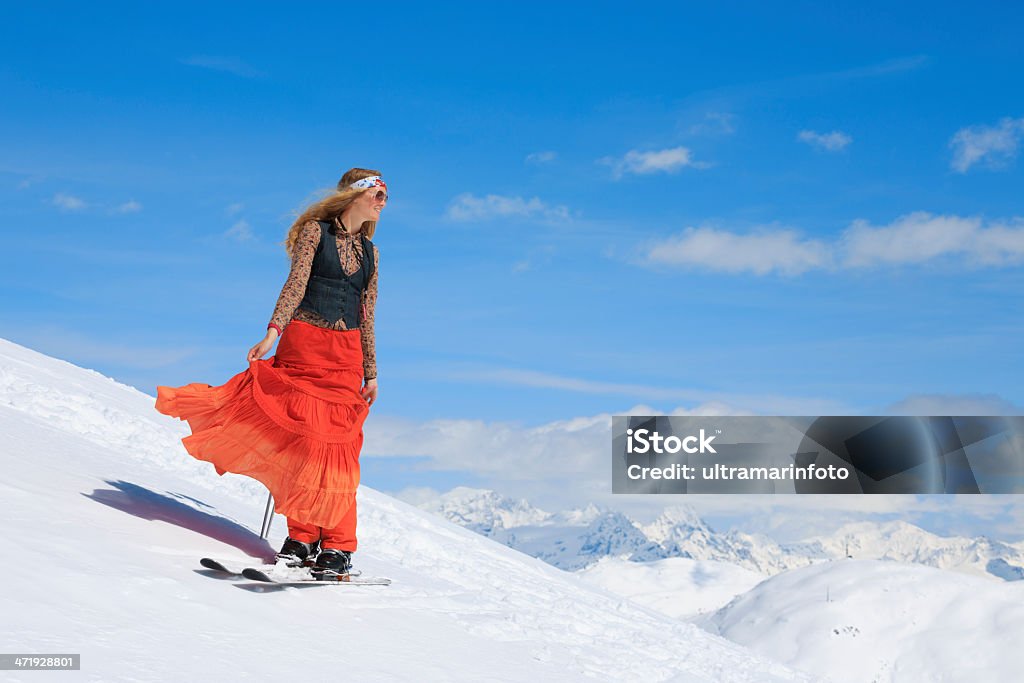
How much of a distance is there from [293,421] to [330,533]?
0.81m

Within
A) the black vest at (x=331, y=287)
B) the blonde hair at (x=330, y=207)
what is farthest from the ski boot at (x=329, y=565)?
the blonde hair at (x=330, y=207)

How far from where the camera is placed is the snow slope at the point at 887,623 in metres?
73.5

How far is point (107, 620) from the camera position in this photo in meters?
5.00

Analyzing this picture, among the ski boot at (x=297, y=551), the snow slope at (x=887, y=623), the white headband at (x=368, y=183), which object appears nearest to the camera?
the ski boot at (x=297, y=551)

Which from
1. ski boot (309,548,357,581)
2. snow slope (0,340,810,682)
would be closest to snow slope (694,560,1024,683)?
snow slope (0,340,810,682)

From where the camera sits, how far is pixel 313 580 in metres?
6.75

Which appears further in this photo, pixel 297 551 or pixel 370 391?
pixel 370 391

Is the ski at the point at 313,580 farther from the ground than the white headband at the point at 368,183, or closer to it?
closer to it

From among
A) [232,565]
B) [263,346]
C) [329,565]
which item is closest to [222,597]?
[232,565]

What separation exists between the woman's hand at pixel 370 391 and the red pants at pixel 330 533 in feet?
2.51

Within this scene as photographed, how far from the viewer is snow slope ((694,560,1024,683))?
73.5m

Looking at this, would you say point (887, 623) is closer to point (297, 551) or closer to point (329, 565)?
point (329, 565)

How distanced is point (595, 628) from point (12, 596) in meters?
5.25

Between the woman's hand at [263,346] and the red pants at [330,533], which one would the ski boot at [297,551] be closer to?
the red pants at [330,533]
